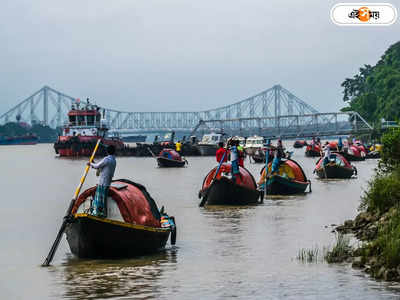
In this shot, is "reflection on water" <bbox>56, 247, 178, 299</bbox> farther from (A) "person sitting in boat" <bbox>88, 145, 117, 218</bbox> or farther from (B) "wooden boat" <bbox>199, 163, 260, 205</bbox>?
(B) "wooden boat" <bbox>199, 163, 260, 205</bbox>

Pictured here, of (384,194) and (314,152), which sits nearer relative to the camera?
(384,194)

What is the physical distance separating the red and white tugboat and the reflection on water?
338 ft

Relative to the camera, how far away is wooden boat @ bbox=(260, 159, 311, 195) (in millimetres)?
37500

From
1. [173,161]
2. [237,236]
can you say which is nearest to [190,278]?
[237,236]

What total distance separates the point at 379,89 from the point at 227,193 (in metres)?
121

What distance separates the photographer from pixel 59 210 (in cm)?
3612

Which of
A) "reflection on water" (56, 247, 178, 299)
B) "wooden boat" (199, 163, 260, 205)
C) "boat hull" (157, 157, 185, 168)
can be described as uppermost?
"wooden boat" (199, 163, 260, 205)

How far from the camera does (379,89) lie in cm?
14912

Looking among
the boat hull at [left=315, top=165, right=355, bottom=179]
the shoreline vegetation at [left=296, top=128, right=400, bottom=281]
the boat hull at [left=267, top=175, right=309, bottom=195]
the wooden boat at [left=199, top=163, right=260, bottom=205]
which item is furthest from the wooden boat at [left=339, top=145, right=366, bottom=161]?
the shoreline vegetation at [left=296, top=128, right=400, bottom=281]

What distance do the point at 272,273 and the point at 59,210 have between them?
1959 cm

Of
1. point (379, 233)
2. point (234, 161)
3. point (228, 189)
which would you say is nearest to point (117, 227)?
point (379, 233)

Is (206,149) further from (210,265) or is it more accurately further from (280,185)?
(210,265)

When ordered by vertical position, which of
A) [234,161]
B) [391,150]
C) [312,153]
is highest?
[391,150]

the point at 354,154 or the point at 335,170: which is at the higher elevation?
the point at 354,154
